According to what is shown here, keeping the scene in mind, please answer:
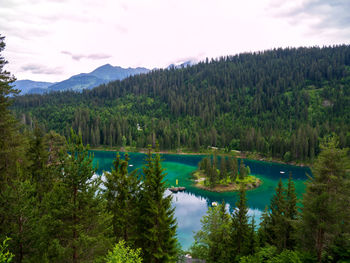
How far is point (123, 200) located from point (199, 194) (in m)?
60.1

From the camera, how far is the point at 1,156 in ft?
69.3

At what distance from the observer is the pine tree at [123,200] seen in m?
23.1

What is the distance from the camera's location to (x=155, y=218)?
75.5 ft

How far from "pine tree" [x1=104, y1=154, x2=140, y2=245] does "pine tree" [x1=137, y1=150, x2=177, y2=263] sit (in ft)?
3.27

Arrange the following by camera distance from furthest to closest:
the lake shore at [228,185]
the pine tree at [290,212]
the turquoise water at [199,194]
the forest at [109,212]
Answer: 1. the lake shore at [228,185]
2. the turquoise water at [199,194]
3. the pine tree at [290,212]
4. the forest at [109,212]

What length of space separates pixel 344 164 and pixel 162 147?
459 feet

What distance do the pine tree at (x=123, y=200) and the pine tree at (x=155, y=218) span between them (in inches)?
39.3

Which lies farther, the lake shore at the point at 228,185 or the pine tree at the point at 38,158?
the lake shore at the point at 228,185

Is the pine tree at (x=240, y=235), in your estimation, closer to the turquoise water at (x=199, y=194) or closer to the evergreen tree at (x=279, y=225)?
the evergreen tree at (x=279, y=225)

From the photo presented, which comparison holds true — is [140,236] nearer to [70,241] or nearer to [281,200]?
[70,241]

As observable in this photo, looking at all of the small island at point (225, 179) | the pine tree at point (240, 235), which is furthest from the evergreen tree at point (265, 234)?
the small island at point (225, 179)

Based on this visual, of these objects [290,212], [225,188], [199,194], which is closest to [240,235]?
[290,212]

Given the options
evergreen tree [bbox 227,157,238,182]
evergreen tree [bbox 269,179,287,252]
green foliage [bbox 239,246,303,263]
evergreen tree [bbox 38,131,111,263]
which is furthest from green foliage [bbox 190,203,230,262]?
evergreen tree [bbox 227,157,238,182]

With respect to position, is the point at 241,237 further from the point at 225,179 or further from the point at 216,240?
the point at 225,179
